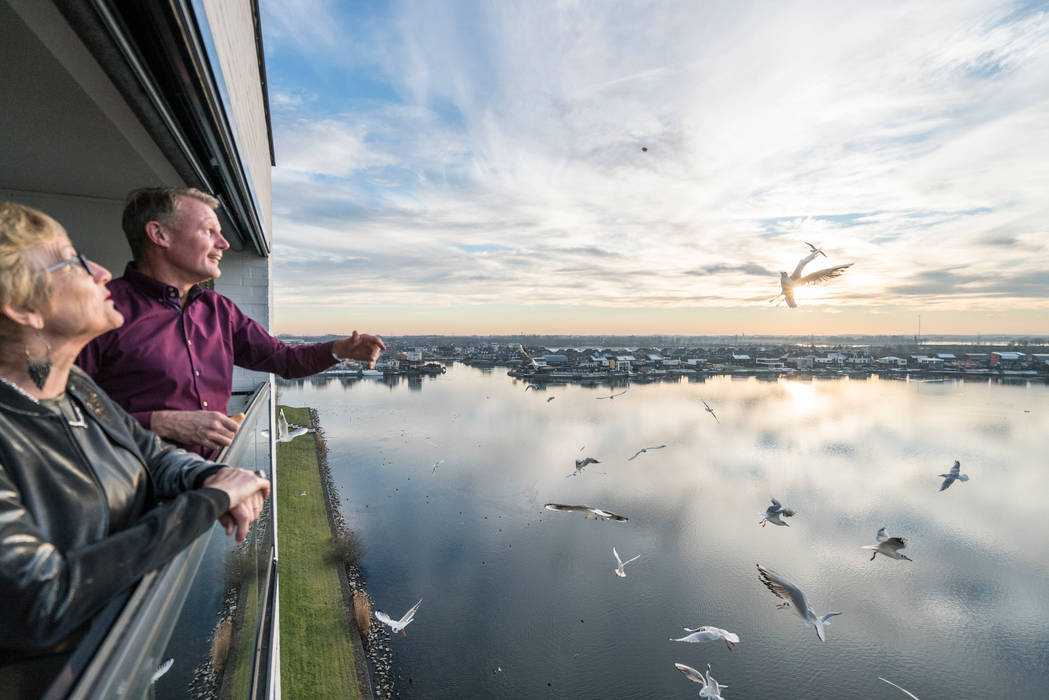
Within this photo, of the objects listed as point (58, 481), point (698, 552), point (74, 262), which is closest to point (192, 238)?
point (74, 262)

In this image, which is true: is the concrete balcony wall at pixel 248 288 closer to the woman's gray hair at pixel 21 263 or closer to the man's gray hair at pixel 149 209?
the man's gray hair at pixel 149 209

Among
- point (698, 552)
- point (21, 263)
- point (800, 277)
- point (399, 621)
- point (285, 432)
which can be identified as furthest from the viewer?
point (698, 552)

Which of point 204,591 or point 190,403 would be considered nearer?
point 204,591

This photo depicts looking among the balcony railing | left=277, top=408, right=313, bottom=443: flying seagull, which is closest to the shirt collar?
the balcony railing

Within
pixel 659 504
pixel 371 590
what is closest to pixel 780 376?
pixel 659 504

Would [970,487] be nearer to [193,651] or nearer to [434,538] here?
[434,538]

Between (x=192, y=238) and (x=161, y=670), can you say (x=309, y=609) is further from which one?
(x=161, y=670)

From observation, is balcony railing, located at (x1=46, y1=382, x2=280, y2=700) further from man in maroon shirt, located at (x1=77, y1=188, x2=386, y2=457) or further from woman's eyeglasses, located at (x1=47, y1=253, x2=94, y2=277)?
woman's eyeglasses, located at (x1=47, y1=253, x2=94, y2=277)

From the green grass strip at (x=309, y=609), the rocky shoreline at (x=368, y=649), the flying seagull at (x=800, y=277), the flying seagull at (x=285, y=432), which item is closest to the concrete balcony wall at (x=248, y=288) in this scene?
the flying seagull at (x=285, y=432)
